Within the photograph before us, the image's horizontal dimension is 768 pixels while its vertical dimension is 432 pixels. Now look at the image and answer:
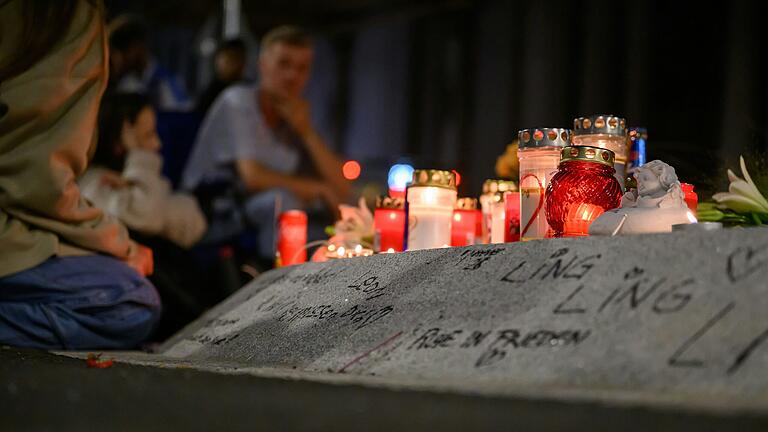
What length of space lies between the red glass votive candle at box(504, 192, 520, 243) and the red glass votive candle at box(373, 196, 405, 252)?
1.06ft

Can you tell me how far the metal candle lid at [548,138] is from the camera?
5.49ft

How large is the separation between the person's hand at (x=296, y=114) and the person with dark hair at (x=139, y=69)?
486mm

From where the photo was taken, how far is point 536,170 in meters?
1.69

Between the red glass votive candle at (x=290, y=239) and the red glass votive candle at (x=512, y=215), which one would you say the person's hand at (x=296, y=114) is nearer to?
the red glass votive candle at (x=290, y=239)

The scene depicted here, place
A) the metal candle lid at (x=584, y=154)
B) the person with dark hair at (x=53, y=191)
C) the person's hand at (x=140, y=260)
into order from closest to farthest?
the metal candle lid at (x=584, y=154) < the person with dark hair at (x=53, y=191) < the person's hand at (x=140, y=260)

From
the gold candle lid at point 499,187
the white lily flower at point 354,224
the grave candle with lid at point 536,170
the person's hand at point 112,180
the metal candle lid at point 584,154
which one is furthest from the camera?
the person's hand at point 112,180

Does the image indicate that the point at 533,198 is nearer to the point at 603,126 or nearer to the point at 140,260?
the point at 603,126

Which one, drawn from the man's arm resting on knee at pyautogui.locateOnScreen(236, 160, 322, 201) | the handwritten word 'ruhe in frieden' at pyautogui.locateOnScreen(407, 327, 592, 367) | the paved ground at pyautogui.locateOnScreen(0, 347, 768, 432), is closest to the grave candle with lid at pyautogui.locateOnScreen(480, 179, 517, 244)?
the handwritten word 'ruhe in frieden' at pyautogui.locateOnScreen(407, 327, 592, 367)

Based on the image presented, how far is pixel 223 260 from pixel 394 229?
2.04 meters

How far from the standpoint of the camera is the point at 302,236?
255cm

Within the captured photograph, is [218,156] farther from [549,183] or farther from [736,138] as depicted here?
[549,183]

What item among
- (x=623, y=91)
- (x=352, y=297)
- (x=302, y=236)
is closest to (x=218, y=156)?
(x=623, y=91)

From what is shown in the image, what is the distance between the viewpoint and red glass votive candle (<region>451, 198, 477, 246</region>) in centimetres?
206

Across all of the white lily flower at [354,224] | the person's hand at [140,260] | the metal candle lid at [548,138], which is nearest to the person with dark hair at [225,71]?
the person's hand at [140,260]
